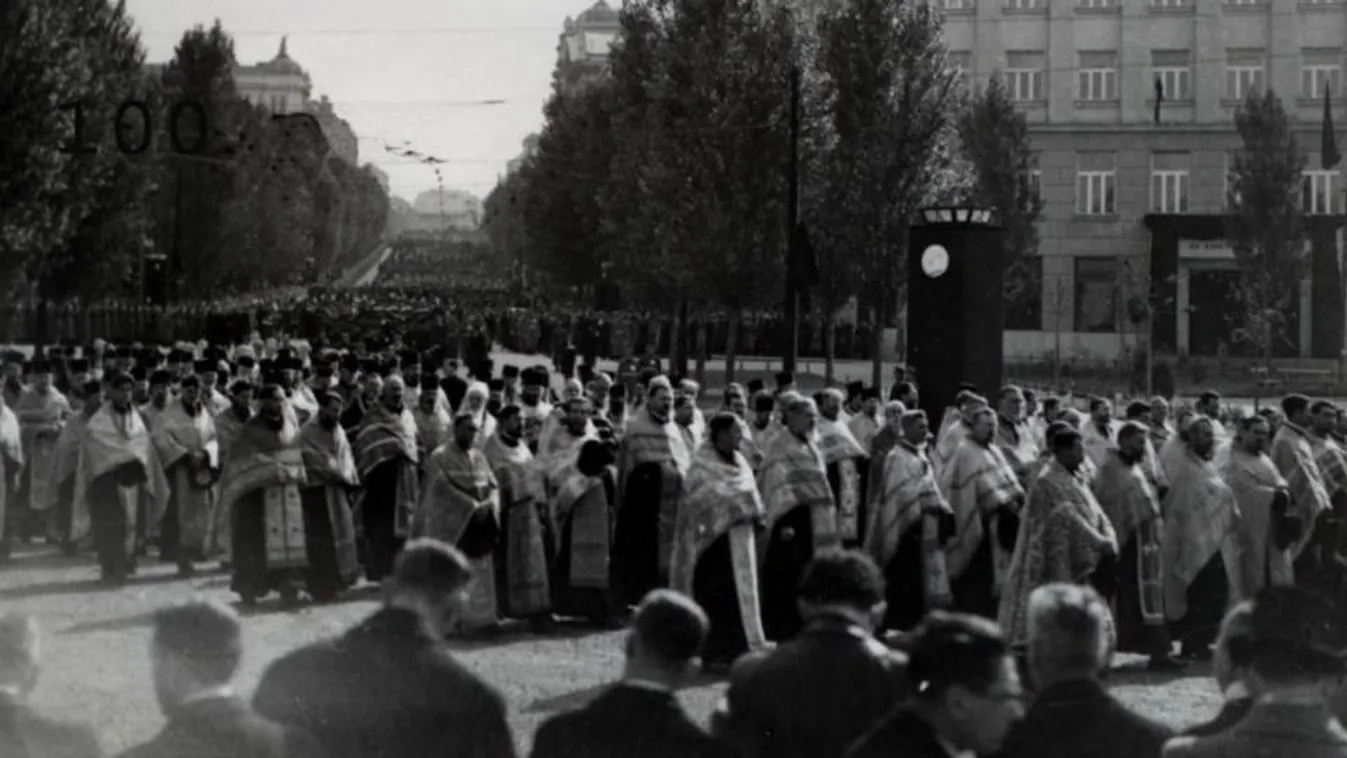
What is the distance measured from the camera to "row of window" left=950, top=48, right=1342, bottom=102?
52156mm

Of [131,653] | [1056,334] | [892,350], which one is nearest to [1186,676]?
[131,653]

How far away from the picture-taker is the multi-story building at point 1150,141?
52031mm

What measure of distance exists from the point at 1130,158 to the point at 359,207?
288 ft

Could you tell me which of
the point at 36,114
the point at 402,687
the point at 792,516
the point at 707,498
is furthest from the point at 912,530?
the point at 36,114

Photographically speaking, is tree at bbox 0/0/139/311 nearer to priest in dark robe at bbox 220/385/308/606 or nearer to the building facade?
priest in dark robe at bbox 220/385/308/606

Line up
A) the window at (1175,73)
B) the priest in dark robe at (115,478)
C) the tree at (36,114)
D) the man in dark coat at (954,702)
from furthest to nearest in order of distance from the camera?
the window at (1175,73)
the tree at (36,114)
the priest in dark robe at (115,478)
the man in dark coat at (954,702)

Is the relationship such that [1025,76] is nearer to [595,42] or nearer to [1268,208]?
[1268,208]

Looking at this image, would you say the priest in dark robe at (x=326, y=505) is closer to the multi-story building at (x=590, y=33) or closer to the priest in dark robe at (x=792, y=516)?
the priest in dark robe at (x=792, y=516)

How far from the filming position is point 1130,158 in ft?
175

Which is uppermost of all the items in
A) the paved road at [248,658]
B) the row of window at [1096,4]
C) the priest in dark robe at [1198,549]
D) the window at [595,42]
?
the window at [595,42]

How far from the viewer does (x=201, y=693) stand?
16.8 ft

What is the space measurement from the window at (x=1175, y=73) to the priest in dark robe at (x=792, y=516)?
4154cm

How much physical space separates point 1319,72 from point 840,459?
40.6m

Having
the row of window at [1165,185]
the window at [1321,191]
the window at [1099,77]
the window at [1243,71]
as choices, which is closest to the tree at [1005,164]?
the row of window at [1165,185]
